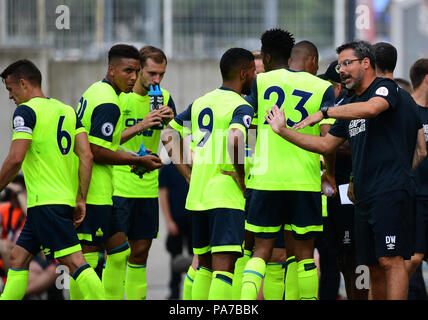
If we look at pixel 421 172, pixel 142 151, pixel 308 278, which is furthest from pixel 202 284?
pixel 421 172

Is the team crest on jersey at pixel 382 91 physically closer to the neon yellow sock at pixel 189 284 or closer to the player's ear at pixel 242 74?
the player's ear at pixel 242 74

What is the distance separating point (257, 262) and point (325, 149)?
115 centimetres

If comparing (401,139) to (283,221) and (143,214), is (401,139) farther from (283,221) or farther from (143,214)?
(143,214)

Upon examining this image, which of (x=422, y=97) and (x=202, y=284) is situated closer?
(x=202, y=284)

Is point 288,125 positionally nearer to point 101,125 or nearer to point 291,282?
point 291,282

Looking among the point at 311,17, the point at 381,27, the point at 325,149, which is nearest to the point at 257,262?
the point at 325,149

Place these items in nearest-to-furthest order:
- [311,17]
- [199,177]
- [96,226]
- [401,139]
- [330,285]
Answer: [401,139] → [199,177] → [96,226] → [330,285] → [311,17]

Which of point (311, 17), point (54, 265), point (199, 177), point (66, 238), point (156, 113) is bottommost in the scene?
point (54, 265)

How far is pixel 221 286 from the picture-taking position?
26.0 feet

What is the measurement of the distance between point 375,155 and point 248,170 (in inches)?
58.7

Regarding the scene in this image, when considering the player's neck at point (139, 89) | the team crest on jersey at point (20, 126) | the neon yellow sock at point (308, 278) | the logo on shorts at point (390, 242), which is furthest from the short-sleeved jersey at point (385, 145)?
the team crest on jersey at point (20, 126)

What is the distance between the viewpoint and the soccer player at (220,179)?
7.99 meters

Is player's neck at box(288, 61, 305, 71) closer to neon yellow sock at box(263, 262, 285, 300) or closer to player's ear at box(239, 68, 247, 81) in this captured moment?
player's ear at box(239, 68, 247, 81)

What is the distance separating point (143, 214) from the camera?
9.45m
